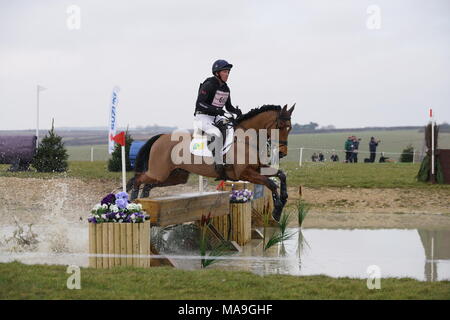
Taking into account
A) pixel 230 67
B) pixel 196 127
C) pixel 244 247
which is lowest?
pixel 244 247

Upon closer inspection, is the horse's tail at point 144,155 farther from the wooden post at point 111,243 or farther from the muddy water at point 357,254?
the wooden post at point 111,243

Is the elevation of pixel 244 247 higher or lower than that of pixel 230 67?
lower

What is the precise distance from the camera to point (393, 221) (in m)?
11.3

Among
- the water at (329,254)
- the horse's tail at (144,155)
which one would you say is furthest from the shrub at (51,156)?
the horse's tail at (144,155)

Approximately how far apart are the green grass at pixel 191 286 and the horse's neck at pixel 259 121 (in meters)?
3.29

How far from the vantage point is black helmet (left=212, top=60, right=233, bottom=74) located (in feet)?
28.5

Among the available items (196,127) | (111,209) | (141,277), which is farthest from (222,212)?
(141,277)

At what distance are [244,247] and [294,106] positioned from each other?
2.06m

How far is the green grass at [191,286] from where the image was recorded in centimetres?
516

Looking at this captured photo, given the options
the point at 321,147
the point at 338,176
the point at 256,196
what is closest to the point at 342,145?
the point at 321,147

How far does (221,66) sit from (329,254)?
2.84 metres
